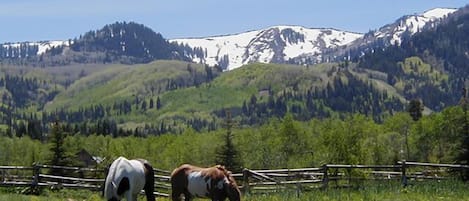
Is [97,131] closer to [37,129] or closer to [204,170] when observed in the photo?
[37,129]

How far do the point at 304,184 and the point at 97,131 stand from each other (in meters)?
118

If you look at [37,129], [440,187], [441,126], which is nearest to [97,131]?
[37,129]

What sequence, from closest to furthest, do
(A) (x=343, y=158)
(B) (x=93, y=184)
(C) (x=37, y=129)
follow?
(B) (x=93, y=184) < (A) (x=343, y=158) < (C) (x=37, y=129)

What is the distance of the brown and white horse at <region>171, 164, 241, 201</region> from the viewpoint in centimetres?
1861

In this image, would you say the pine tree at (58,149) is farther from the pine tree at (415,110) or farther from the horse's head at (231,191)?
the pine tree at (415,110)

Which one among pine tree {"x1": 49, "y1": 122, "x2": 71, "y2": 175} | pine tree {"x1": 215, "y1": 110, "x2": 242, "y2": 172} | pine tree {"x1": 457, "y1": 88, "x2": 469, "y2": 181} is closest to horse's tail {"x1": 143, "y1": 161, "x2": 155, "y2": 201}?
pine tree {"x1": 457, "y1": 88, "x2": 469, "y2": 181}

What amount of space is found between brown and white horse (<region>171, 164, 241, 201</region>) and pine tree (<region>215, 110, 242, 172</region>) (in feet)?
85.2

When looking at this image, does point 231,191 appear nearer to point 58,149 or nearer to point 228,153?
point 228,153

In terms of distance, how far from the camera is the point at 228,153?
151 feet

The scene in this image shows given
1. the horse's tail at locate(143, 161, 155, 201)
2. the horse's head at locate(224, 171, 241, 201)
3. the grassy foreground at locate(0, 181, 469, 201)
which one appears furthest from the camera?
the grassy foreground at locate(0, 181, 469, 201)

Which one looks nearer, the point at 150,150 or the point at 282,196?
the point at 282,196

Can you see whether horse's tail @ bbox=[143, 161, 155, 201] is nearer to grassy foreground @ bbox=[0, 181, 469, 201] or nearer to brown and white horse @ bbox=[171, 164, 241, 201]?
brown and white horse @ bbox=[171, 164, 241, 201]

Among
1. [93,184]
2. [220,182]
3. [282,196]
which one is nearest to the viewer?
[220,182]

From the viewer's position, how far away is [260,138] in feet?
333
